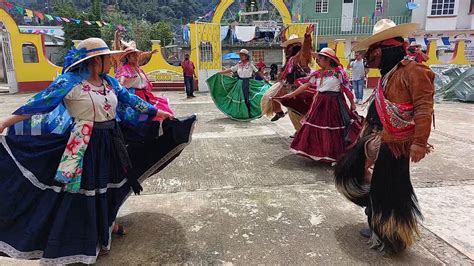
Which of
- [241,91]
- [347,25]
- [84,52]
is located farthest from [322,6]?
[84,52]

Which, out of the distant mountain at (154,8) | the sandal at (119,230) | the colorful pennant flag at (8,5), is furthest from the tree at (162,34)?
the distant mountain at (154,8)

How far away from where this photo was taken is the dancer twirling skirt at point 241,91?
8.02 meters

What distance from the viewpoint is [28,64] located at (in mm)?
15523

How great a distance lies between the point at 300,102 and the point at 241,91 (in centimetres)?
272

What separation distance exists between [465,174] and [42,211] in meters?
4.80

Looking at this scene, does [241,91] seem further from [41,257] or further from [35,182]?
[41,257]

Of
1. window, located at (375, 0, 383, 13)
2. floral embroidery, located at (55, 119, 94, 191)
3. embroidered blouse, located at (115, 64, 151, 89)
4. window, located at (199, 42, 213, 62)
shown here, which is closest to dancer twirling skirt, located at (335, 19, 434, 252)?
floral embroidery, located at (55, 119, 94, 191)

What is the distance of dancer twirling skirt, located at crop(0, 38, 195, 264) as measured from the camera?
242 centimetres

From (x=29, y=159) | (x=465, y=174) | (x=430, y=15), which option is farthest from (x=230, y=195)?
(x=430, y=15)

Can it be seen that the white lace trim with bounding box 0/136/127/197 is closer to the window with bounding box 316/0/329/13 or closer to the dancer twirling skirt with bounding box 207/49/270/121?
the dancer twirling skirt with bounding box 207/49/270/121

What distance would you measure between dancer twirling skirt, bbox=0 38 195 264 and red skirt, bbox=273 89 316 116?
3.31m

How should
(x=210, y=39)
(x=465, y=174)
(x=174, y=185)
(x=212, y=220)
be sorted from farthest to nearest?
1. (x=210, y=39)
2. (x=465, y=174)
3. (x=174, y=185)
4. (x=212, y=220)

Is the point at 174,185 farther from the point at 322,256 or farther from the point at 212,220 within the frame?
the point at 322,256

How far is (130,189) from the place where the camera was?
3.01 m
